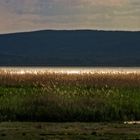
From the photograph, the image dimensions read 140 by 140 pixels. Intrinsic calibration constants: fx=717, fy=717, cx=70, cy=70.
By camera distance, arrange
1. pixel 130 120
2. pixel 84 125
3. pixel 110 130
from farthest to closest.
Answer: pixel 130 120, pixel 84 125, pixel 110 130

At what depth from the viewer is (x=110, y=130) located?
2134cm

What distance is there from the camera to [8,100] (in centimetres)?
2850

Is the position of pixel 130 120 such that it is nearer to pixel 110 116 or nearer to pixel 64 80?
pixel 110 116

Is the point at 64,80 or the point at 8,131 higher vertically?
the point at 64,80

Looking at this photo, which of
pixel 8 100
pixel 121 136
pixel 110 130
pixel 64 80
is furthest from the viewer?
pixel 64 80

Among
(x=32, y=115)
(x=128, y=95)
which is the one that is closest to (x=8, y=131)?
(x=32, y=115)

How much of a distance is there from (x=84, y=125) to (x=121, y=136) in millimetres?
3374

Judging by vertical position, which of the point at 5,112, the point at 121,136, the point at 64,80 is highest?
the point at 64,80

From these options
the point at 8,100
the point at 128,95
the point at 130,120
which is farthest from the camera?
the point at 128,95

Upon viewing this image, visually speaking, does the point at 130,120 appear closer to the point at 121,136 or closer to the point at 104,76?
the point at 121,136

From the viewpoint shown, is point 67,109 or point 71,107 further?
point 71,107

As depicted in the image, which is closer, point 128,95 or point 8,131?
point 8,131

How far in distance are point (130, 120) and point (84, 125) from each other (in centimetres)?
299

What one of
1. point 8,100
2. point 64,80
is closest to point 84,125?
point 8,100
